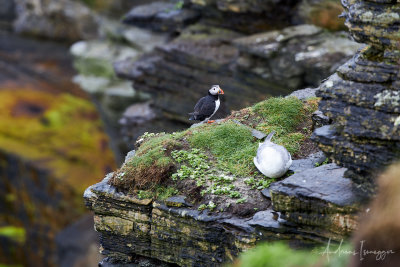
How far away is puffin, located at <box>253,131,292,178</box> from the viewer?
8398 millimetres

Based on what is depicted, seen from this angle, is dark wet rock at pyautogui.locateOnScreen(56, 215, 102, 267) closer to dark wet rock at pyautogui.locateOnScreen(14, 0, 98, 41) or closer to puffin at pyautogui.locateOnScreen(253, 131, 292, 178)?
dark wet rock at pyautogui.locateOnScreen(14, 0, 98, 41)

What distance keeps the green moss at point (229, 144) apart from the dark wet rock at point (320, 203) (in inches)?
64.6

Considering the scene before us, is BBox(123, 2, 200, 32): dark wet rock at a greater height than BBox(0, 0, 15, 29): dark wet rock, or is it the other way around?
BBox(0, 0, 15, 29): dark wet rock

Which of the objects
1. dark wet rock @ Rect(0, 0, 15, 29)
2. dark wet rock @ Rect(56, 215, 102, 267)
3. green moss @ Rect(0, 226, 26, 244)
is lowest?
green moss @ Rect(0, 226, 26, 244)

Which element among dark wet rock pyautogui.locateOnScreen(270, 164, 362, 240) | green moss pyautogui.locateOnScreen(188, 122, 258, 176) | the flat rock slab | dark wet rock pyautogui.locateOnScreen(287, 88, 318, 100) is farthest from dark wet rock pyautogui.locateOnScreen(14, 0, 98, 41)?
dark wet rock pyautogui.locateOnScreen(270, 164, 362, 240)

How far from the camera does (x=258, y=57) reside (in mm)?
19906

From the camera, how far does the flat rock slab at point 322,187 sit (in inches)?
275

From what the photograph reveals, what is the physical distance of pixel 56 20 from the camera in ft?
120

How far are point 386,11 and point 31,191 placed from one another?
2828cm

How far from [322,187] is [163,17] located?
1838 cm

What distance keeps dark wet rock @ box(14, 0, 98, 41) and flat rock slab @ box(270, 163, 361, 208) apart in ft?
92.7

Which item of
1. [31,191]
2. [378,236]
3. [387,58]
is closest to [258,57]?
[387,58]

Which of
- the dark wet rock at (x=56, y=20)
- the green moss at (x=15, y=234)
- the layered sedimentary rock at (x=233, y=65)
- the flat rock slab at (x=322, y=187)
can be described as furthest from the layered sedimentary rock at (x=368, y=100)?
the green moss at (x=15, y=234)

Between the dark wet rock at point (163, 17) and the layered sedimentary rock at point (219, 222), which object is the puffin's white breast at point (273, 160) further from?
the dark wet rock at point (163, 17)
